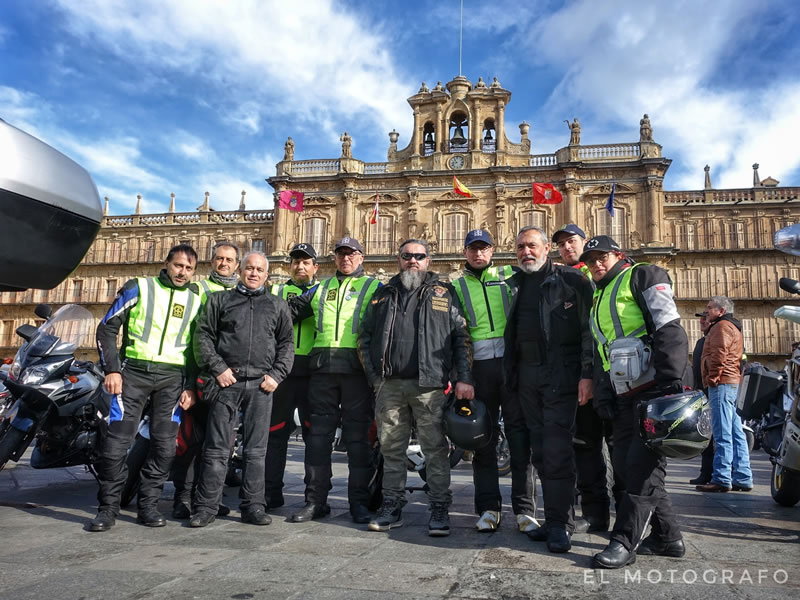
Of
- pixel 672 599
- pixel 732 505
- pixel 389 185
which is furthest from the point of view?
pixel 389 185

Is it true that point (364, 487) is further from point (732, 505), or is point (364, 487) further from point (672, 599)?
point (732, 505)

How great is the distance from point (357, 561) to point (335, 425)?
5.24ft

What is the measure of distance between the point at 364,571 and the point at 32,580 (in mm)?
1407

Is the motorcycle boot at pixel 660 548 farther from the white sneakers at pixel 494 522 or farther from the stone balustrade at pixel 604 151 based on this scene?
the stone balustrade at pixel 604 151

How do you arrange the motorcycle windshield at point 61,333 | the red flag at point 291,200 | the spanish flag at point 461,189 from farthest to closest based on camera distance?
the red flag at point 291,200 → the spanish flag at point 461,189 → the motorcycle windshield at point 61,333

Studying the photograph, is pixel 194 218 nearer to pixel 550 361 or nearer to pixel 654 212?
pixel 654 212

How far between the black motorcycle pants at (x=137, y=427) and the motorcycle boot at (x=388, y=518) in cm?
147

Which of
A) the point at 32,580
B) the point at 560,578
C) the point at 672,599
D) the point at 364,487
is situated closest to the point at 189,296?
the point at 364,487

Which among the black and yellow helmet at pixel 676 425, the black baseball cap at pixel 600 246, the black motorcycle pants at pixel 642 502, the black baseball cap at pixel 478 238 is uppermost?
the black baseball cap at pixel 478 238

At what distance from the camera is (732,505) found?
470 cm

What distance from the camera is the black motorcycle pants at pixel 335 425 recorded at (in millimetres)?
4156

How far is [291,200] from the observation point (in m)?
31.5

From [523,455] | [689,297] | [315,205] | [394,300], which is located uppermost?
[315,205]

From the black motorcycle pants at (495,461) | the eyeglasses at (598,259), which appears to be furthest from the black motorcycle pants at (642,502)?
the eyeglasses at (598,259)
